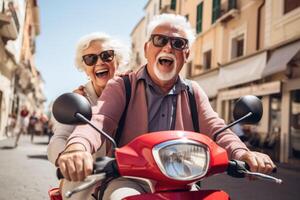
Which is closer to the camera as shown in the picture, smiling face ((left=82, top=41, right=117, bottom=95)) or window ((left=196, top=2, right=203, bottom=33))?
smiling face ((left=82, top=41, right=117, bottom=95))

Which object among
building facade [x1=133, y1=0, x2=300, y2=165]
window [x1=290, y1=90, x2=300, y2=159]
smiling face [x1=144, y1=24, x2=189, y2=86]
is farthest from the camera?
building facade [x1=133, y1=0, x2=300, y2=165]

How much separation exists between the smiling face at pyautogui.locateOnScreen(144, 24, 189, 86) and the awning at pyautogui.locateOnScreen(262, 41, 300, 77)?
11.4m

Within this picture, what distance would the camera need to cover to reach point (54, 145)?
265 centimetres

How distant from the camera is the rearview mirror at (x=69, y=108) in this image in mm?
1697

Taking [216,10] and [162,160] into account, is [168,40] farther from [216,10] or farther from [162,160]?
[216,10]

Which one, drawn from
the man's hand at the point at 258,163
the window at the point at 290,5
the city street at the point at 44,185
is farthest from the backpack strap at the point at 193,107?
the window at the point at 290,5

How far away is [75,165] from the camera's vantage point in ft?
5.23

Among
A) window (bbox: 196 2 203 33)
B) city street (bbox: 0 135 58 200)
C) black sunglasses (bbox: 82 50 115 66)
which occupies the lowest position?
city street (bbox: 0 135 58 200)

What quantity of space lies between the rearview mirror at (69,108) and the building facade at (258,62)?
40.1 ft

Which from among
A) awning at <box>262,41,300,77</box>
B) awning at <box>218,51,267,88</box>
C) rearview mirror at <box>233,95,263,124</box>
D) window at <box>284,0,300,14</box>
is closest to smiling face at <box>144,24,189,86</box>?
rearview mirror at <box>233,95,263,124</box>

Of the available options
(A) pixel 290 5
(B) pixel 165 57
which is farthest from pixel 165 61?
(A) pixel 290 5

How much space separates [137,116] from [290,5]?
13225 mm

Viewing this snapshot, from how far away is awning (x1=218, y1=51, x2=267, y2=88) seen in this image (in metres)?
15.5

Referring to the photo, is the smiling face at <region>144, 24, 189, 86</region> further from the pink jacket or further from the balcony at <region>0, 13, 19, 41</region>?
the balcony at <region>0, 13, 19, 41</region>
